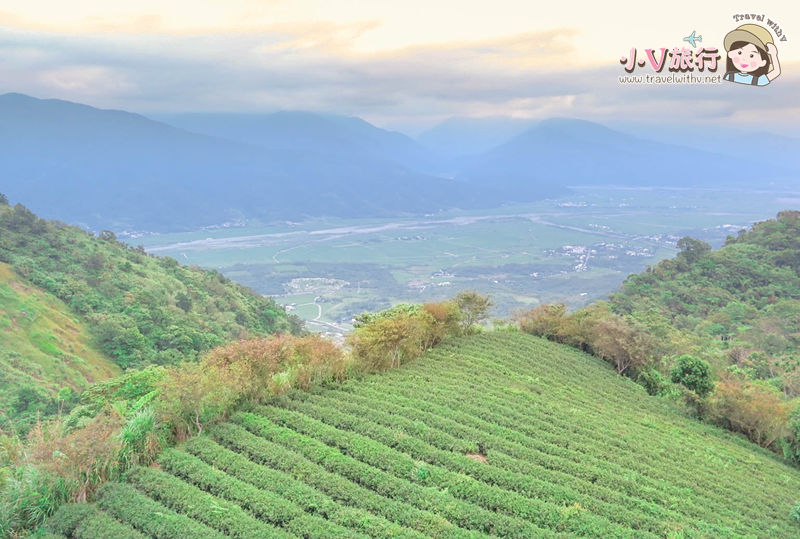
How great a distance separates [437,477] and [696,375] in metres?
18.8

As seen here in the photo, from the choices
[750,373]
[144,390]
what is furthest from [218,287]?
[750,373]

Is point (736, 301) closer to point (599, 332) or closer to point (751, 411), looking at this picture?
point (599, 332)

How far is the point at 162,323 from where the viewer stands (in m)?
48.6

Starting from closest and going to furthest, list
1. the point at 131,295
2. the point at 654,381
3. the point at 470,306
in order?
1. the point at 654,381
2. the point at 470,306
3. the point at 131,295

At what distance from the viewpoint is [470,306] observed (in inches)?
1272

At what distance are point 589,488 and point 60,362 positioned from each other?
37.6 meters

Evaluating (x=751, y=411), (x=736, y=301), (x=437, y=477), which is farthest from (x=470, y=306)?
(x=736, y=301)

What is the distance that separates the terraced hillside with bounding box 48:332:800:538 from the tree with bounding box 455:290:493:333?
10.9 metres

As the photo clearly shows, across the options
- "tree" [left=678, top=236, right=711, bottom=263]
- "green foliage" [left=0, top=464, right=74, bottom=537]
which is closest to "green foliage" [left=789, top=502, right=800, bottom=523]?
"green foliage" [left=0, top=464, right=74, bottom=537]

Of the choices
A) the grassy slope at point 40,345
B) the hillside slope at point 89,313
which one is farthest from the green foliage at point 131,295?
the grassy slope at point 40,345

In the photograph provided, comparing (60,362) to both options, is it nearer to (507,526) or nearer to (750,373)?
(507,526)

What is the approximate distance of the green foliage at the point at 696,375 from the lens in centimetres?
2558

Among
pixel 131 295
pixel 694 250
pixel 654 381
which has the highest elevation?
pixel 694 250

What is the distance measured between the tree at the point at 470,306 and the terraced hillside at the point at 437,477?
10926 millimetres
